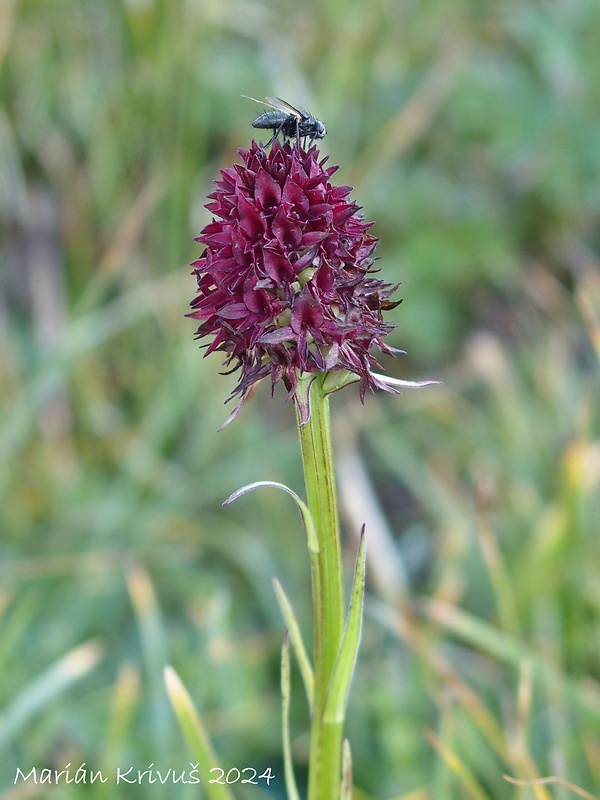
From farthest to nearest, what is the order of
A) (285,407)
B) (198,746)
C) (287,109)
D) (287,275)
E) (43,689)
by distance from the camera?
(285,407) < (43,689) < (198,746) < (287,109) < (287,275)

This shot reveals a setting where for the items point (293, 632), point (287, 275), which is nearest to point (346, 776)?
point (293, 632)

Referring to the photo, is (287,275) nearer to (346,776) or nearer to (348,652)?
(348,652)

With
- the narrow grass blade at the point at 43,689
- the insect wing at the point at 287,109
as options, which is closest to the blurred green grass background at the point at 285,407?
the narrow grass blade at the point at 43,689

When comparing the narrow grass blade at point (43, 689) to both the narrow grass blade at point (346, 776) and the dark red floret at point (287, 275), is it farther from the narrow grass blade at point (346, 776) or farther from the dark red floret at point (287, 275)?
the dark red floret at point (287, 275)

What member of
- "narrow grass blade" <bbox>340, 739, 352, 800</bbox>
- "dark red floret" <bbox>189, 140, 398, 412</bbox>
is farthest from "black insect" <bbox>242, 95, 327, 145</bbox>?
"narrow grass blade" <bbox>340, 739, 352, 800</bbox>

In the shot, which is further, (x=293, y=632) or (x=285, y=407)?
(x=285, y=407)

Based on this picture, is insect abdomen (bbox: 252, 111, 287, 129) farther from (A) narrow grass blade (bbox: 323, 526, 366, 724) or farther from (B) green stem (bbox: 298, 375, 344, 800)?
(A) narrow grass blade (bbox: 323, 526, 366, 724)

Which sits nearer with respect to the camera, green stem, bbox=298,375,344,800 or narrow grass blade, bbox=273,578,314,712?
green stem, bbox=298,375,344,800
